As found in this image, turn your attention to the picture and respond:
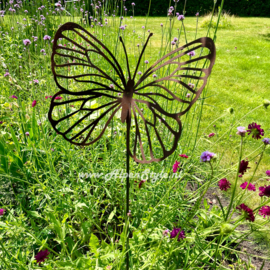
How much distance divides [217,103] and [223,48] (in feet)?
9.93

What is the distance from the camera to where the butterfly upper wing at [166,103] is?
0.58 m

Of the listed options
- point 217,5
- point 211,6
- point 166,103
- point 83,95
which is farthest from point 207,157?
point 211,6

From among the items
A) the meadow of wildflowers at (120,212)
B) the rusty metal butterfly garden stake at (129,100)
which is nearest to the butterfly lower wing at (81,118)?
the rusty metal butterfly garden stake at (129,100)

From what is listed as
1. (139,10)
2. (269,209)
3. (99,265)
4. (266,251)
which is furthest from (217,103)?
(139,10)

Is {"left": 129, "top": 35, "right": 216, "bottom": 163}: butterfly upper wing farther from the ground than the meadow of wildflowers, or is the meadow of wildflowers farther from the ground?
{"left": 129, "top": 35, "right": 216, "bottom": 163}: butterfly upper wing

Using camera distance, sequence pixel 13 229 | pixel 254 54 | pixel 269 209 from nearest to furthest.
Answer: pixel 269 209 → pixel 13 229 → pixel 254 54

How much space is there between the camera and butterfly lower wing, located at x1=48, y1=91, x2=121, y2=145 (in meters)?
0.62

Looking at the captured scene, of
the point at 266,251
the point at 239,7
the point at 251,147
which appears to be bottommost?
the point at 266,251

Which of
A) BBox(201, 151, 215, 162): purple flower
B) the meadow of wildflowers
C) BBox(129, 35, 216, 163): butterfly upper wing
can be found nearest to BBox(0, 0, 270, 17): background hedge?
BBox(129, 35, 216, 163): butterfly upper wing

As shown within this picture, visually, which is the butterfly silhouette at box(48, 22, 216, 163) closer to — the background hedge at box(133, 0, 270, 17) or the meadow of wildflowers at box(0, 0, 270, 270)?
the meadow of wildflowers at box(0, 0, 270, 270)

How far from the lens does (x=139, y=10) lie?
11.2 meters

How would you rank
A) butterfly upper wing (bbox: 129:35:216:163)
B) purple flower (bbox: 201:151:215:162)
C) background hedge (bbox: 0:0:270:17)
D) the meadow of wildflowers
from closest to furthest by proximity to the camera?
butterfly upper wing (bbox: 129:35:216:163) → purple flower (bbox: 201:151:215:162) → the meadow of wildflowers → background hedge (bbox: 0:0:270:17)

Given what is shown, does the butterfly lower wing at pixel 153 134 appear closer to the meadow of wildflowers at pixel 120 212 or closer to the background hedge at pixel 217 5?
the meadow of wildflowers at pixel 120 212

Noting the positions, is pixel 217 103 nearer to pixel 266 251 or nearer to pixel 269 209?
pixel 266 251
